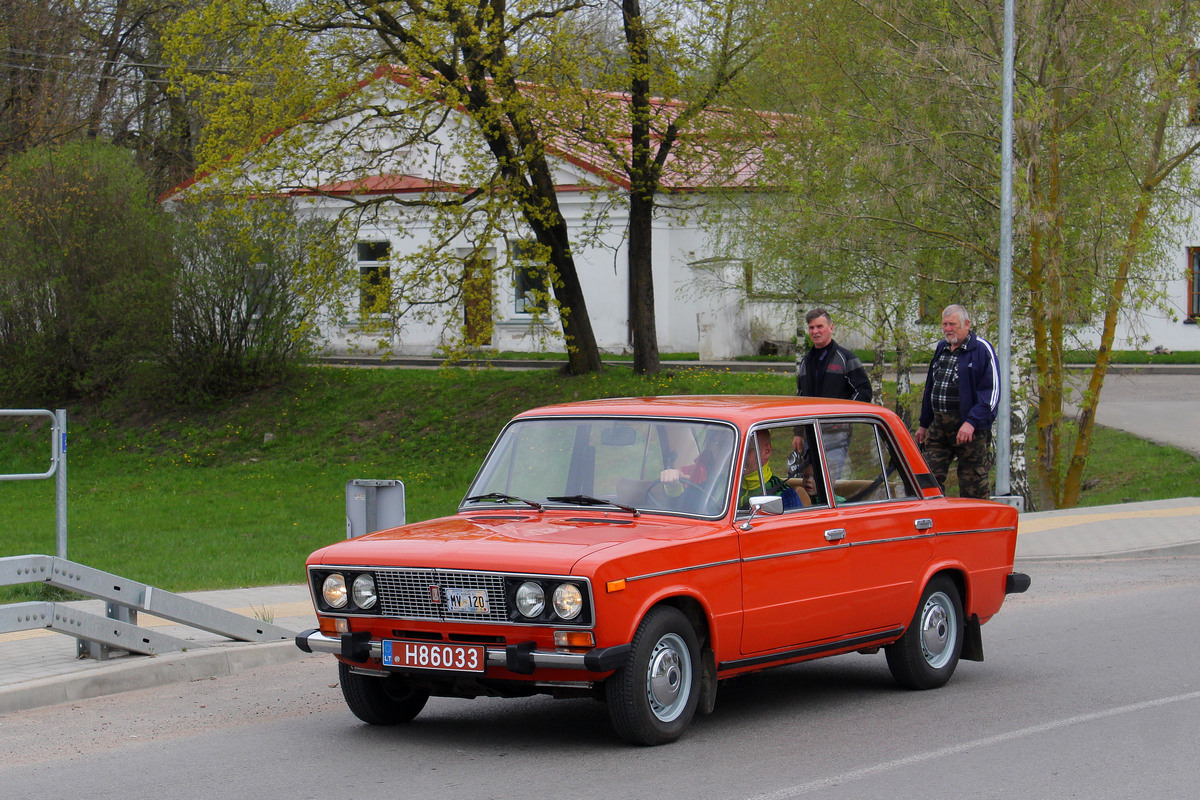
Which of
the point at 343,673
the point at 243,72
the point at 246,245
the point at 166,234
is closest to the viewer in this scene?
the point at 343,673

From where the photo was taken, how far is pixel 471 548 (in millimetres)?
6289

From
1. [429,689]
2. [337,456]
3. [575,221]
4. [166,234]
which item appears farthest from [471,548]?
[575,221]

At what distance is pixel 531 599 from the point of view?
603 cm

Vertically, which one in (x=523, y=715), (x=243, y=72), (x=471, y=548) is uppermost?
(x=243, y=72)

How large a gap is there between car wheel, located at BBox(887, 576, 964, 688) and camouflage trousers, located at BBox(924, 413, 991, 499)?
134 inches

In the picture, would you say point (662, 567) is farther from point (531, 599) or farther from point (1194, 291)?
point (1194, 291)

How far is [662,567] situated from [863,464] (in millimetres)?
2182

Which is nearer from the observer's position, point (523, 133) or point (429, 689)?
point (429, 689)

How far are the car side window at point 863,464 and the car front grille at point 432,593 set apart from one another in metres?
2.32

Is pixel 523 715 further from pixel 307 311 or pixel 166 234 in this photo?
pixel 166 234

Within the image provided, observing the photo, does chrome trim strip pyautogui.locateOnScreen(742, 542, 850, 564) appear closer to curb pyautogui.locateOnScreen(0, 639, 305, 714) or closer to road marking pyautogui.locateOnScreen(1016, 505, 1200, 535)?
curb pyautogui.locateOnScreen(0, 639, 305, 714)

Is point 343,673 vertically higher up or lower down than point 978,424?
lower down

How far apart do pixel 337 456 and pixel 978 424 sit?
58.4 ft

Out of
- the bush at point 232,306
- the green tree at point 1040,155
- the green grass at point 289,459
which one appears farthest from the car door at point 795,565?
the bush at point 232,306
